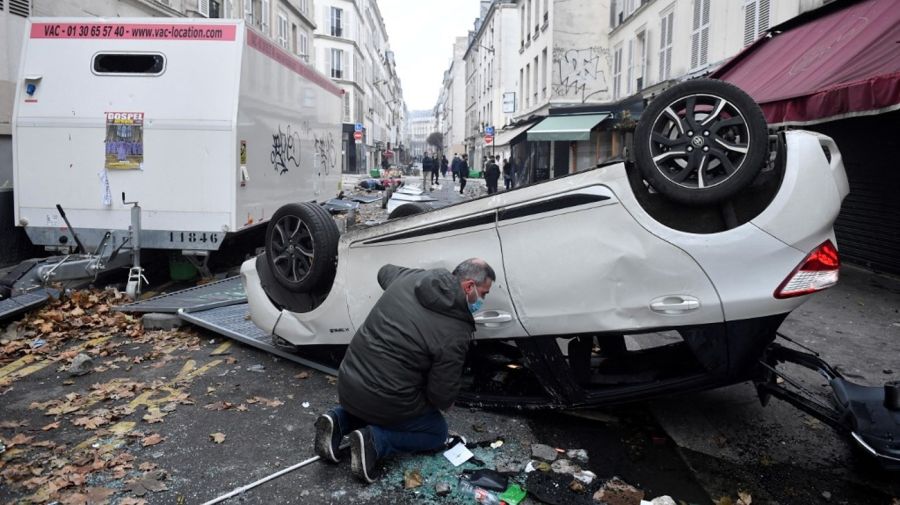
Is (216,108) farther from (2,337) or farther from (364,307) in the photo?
(364,307)

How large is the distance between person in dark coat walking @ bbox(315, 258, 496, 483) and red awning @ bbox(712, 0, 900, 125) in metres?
5.85

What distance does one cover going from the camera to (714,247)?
136 inches

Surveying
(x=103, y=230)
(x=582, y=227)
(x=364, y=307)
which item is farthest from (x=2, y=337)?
(x=582, y=227)

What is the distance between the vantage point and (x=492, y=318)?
403 cm

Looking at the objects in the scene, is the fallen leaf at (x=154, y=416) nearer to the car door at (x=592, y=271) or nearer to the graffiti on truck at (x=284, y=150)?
the car door at (x=592, y=271)

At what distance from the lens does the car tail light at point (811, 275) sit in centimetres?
342

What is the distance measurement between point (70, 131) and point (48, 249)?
1.55 meters

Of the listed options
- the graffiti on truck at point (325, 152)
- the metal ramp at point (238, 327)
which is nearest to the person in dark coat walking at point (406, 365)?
the metal ramp at point (238, 327)

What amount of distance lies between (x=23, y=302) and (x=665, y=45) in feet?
58.6

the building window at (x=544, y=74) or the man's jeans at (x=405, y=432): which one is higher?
the building window at (x=544, y=74)

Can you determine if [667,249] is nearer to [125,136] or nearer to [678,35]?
[125,136]

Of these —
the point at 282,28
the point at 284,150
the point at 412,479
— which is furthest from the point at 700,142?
the point at 282,28

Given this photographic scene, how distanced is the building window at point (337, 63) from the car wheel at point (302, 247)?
2032 inches

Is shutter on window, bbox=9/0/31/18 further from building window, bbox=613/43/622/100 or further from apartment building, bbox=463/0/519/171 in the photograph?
apartment building, bbox=463/0/519/171
